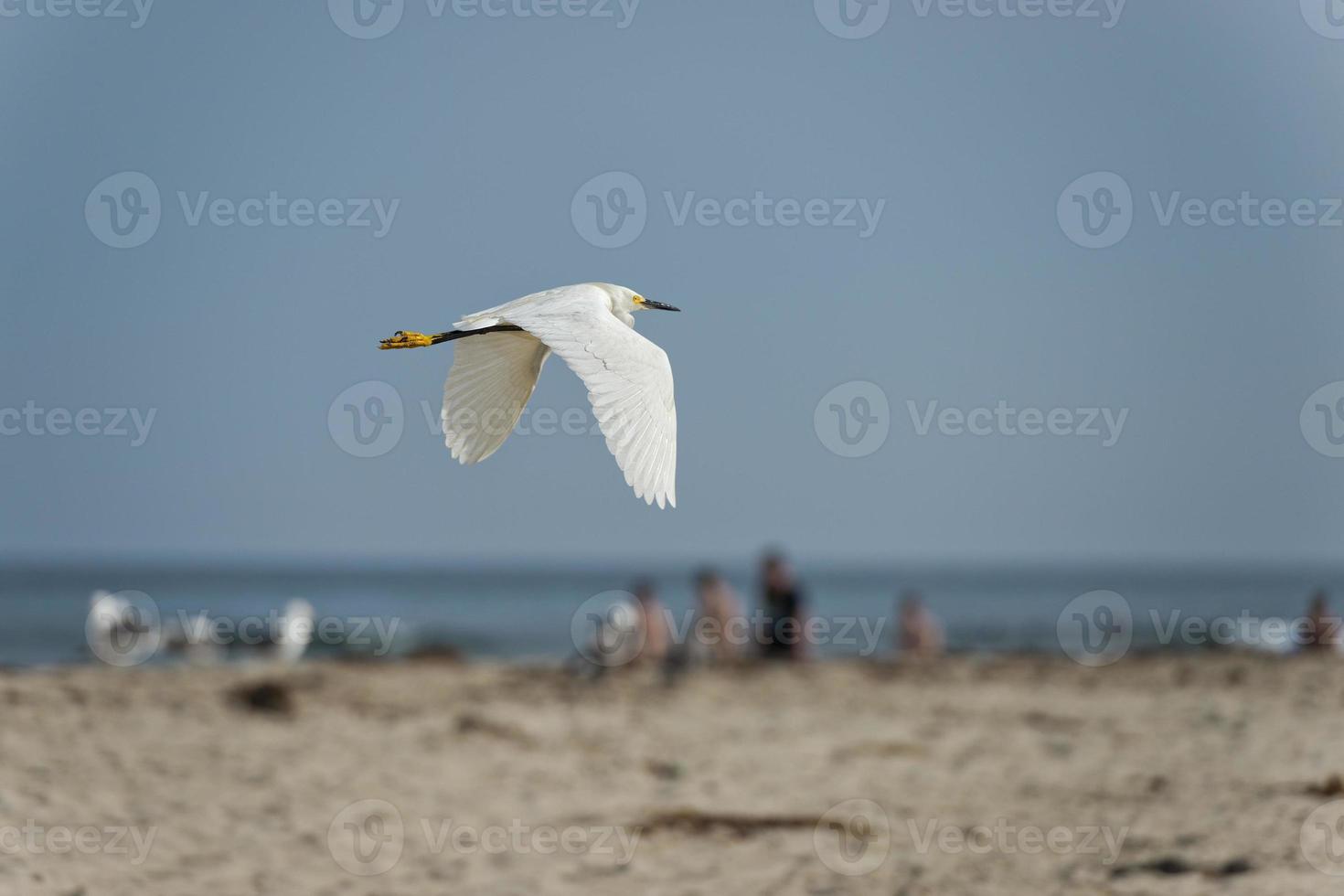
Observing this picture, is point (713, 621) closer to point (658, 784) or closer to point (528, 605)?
point (658, 784)

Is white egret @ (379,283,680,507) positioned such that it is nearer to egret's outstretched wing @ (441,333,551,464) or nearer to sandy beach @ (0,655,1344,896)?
egret's outstretched wing @ (441,333,551,464)

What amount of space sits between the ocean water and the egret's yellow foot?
10384mm

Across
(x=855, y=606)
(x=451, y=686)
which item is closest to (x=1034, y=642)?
(x=451, y=686)

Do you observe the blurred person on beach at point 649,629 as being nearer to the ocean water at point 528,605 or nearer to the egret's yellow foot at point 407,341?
the ocean water at point 528,605

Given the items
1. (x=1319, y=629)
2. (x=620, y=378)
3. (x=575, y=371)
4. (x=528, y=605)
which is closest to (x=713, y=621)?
(x=1319, y=629)

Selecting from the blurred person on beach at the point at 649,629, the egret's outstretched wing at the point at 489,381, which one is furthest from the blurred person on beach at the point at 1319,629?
the egret's outstretched wing at the point at 489,381

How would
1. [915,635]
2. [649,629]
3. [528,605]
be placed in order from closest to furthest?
1. [649,629]
2. [915,635]
3. [528,605]

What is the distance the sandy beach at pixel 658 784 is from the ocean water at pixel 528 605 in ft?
12.9

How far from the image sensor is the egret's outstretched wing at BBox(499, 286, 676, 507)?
425cm

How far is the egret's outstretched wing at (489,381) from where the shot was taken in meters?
5.08

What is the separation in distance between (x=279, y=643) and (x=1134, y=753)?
1073cm

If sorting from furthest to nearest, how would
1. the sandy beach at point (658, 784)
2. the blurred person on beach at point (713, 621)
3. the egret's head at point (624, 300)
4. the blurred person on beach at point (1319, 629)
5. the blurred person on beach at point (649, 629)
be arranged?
the blurred person on beach at point (713, 621) < the blurred person on beach at point (649, 629) < the blurred person on beach at point (1319, 629) < the sandy beach at point (658, 784) < the egret's head at point (624, 300)

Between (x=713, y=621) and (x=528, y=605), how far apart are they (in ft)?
92.3

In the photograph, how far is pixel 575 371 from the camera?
4340 millimetres
